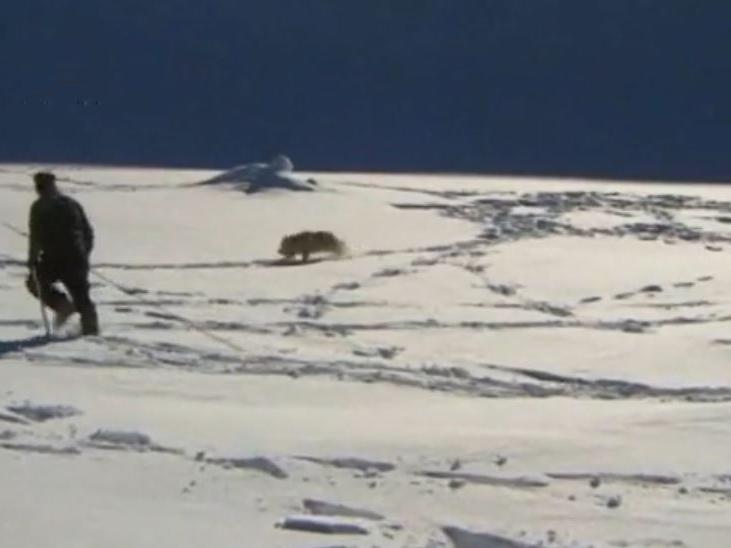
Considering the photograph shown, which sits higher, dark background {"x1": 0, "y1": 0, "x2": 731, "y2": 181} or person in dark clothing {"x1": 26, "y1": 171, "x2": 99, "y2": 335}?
dark background {"x1": 0, "y1": 0, "x2": 731, "y2": 181}

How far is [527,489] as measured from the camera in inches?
252

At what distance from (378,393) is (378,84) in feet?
114

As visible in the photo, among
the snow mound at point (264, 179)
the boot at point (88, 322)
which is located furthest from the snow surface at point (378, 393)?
the snow mound at point (264, 179)

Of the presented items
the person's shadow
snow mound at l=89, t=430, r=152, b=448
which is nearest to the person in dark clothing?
the person's shadow

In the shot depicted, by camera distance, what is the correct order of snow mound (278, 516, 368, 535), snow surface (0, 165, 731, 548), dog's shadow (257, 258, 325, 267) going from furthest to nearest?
dog's shadow (257, 258, 325, 267) → snow surface (0, 165, 731, 548) → snow mound (278, 516, 368, 535)

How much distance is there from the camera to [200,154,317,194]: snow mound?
2125 centimetres

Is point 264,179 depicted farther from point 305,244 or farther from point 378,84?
point 378,84

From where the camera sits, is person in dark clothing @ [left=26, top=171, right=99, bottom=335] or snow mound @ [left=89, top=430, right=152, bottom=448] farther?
person in dark clothing @ [left=26, top=171, right=99, bottom=335]

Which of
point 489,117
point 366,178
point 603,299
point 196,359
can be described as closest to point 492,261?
point 603,299

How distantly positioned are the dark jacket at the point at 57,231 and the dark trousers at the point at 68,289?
0.04 m

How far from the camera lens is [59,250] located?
9.82 metres

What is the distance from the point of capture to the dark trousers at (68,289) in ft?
32.4

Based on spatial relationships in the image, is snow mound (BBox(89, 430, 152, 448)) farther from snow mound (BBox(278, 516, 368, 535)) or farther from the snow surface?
snow mound (BBox(278, 516, 368, 535))

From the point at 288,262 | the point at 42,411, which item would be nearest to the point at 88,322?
the point at 42,411
